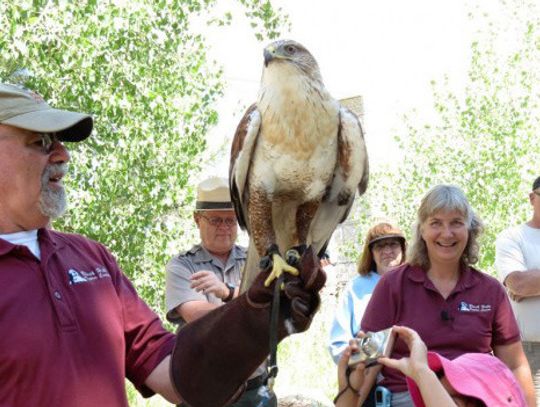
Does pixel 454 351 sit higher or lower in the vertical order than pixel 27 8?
lower

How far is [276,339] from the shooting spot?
234cm

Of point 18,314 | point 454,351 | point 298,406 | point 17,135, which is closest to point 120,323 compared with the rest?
point 18,314

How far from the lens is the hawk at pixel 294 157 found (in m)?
3.32

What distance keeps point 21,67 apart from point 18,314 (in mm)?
4302

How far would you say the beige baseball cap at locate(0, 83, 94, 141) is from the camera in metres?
2.25

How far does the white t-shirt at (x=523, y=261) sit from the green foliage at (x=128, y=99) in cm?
281

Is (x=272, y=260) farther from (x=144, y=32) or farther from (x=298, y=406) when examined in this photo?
(x=144, y=32)

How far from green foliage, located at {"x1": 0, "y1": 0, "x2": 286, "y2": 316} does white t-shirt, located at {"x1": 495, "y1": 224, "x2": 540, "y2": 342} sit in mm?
2813

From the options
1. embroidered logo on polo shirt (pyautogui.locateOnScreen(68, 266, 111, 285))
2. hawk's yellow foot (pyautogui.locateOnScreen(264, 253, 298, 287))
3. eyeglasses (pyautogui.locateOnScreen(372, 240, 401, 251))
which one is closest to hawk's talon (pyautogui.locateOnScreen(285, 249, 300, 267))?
hawk's yellow foot (pyautogui.locateOnScreen(264, 253, 298, 287))

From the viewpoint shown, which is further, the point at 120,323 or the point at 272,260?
the point at 272,260

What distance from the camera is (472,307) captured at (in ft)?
12.4

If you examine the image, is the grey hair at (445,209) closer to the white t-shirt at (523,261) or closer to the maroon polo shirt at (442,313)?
the maroon polo shirt at (442,313)

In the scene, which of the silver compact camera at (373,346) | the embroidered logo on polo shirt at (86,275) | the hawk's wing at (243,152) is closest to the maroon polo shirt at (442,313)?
the silver compact camera at (373,346)

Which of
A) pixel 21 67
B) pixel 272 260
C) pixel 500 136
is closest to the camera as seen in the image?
pixel 272 260
